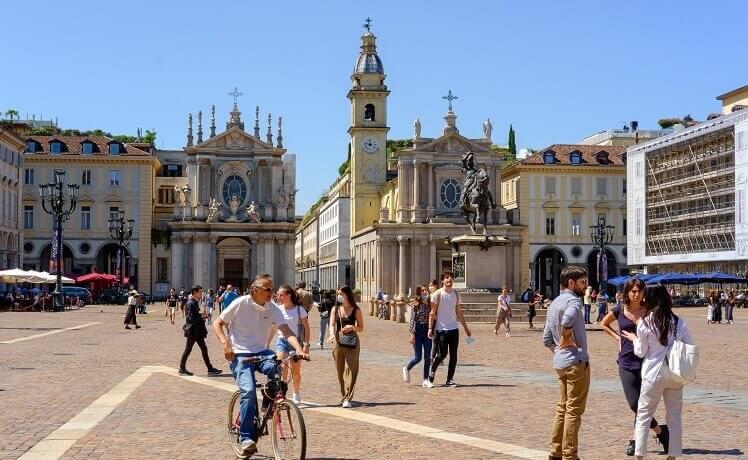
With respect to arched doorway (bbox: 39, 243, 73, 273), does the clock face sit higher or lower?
higher

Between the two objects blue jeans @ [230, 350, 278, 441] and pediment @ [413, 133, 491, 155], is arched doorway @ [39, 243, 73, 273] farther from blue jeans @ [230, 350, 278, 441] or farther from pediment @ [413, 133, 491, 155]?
blue jeans @ [230, 350, 278, 441]

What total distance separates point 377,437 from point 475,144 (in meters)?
95.6

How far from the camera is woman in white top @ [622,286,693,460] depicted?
10.3 metres

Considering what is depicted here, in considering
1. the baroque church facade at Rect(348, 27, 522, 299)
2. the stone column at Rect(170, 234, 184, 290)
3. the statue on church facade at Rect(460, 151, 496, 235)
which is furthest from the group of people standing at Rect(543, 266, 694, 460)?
the stone column at Rect(170, 234, 184, 290)

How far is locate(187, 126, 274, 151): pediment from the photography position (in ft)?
349

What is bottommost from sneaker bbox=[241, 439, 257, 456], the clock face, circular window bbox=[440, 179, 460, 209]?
sneaker bbox=[241, 439, 257, 456]

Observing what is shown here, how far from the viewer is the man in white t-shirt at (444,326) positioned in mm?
18844

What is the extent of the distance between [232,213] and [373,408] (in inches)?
3518

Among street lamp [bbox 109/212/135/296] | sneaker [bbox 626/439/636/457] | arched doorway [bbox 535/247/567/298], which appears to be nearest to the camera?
sneaker [bbox 626/439/636/457]

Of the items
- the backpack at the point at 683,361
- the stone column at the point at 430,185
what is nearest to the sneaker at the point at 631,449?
the backpack at the point at 683,361

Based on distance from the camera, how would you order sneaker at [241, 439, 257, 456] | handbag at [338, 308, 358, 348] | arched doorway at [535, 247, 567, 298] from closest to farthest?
sneaker at [241, 439, 257, 456] < handbag at [338, 308, 358, 348] < arched doorway at [535, 247, 567, 298]

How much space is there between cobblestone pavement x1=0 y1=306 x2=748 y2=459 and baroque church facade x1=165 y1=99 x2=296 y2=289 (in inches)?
2884

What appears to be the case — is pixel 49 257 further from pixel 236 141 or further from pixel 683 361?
pixel 683 361

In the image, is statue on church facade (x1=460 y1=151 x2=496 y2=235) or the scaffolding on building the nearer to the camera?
statue on church facade (x1=460 y1=151 x2=496 y2=235)
